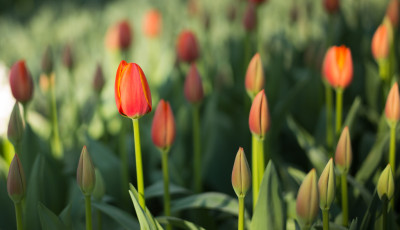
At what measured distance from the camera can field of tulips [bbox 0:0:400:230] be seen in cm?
92

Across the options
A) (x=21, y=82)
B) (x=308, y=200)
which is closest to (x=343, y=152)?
(x=308, y=200)

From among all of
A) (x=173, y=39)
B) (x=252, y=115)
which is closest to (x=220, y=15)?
(x=173, y=39)

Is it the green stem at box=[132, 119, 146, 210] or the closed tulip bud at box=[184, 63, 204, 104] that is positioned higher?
the closed tulip bud at box=[184, 63, 204, 104]

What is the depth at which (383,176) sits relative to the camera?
3.02 feet

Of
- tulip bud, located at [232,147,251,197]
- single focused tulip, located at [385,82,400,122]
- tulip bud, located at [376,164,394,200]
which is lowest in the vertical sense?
tulip bud, located at [376,164,394,200]

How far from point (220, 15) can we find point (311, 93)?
1539mm

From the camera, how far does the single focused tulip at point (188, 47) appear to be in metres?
1.59

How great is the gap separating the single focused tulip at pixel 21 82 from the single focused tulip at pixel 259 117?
1.89 feet

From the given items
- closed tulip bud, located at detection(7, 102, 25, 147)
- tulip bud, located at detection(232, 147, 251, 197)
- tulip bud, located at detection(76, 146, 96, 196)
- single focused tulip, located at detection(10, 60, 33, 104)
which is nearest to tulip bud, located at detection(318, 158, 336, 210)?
tulip bud, located at detection(232, 147, 251, 197)

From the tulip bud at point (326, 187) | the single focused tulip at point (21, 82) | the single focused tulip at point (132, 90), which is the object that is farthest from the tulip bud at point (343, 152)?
the single focused tulip at point (21, 82)

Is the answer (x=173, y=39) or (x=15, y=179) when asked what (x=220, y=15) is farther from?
(x=15, y=179)

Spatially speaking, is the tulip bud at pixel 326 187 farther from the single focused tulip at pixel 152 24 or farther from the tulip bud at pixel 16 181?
the single focused tulip at pixel 152 24

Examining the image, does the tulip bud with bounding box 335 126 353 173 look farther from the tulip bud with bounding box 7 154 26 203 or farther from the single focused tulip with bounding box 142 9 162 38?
the single focused tulip with bounding box 142 9 162 38

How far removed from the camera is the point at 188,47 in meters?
1.60
